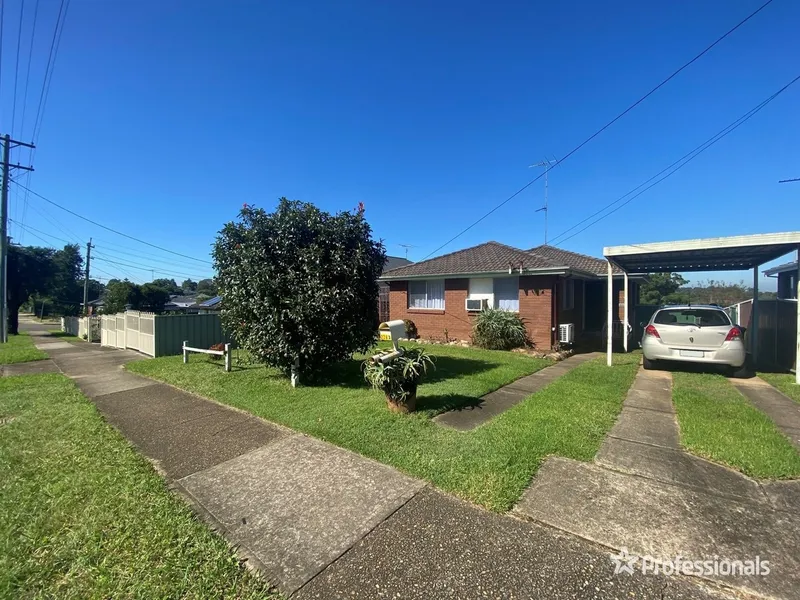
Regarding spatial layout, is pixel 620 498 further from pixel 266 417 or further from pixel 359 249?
pixel 359 249

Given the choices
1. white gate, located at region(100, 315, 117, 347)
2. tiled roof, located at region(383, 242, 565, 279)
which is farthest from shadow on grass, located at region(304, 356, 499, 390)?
white gate, located at region(100, 315, 117, 347)

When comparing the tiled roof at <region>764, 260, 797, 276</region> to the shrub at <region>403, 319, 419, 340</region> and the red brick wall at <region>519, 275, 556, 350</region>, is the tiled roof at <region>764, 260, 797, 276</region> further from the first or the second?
the shrub at <region>403, 319, 419, 340</region>

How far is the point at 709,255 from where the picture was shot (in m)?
9.50

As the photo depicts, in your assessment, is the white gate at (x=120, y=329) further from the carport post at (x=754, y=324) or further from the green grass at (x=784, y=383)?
the carport post at (x=754, y=324)

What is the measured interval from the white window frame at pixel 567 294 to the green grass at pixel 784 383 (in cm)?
513

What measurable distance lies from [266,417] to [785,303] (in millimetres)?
11844

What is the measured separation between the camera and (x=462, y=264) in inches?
555

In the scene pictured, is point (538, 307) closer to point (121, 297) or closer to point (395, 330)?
point (395, 330)

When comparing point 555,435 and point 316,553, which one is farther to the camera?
point 555,435

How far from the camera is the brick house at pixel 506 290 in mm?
11406

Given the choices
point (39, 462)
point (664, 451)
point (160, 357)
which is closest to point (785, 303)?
point (664, 451)

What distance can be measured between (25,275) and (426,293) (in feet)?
99.0

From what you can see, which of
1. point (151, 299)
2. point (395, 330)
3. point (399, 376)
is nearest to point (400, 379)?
point (399, 376)

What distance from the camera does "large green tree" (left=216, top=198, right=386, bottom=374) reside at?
6656mm
